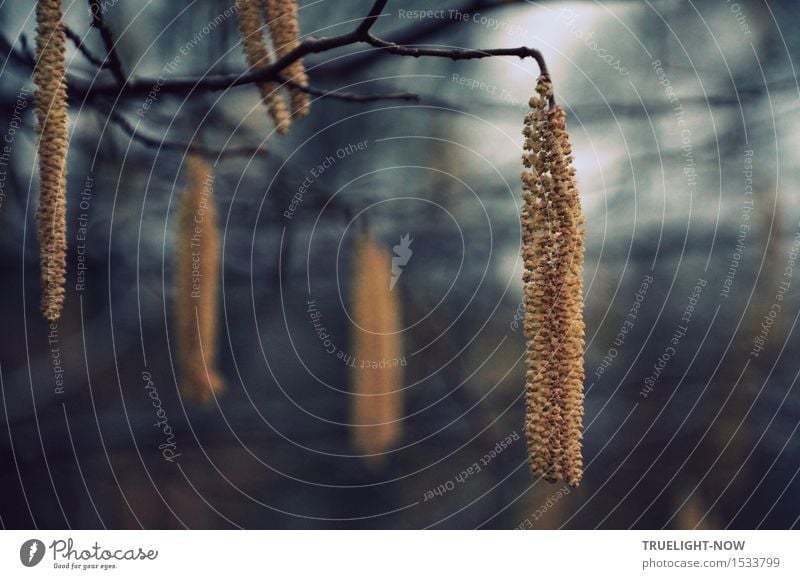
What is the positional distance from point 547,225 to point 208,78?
0.62m

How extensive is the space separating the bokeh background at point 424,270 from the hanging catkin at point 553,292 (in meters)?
0.16

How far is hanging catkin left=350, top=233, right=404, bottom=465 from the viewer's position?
1.43m

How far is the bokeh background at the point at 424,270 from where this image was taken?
1.42 meters

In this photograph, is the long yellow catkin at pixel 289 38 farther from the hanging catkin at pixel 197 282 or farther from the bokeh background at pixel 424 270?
the hanging catkin at pixel 197 282

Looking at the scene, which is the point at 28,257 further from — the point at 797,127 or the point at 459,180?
the point at 797,127

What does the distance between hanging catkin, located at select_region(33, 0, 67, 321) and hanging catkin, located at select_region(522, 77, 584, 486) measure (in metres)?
0.72

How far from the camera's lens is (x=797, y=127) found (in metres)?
1.48

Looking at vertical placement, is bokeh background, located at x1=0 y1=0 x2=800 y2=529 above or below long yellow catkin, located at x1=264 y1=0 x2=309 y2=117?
below

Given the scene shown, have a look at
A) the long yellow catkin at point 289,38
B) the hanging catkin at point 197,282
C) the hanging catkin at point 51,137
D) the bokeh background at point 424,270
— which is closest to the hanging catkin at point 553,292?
the bokeh background at point 424,270

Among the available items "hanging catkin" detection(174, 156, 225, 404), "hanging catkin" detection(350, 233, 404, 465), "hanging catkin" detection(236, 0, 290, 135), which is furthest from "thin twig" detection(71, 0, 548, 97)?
"hanging catkin" detection(350, 233, 404, 465)

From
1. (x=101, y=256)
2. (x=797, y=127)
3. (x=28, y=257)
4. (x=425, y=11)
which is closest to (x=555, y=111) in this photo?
(x=425, y=11)

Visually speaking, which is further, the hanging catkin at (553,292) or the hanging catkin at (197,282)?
the hanging catkin at (197,282)

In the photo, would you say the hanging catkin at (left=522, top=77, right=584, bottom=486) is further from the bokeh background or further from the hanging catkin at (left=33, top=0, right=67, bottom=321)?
the hanging catkin at (left=33, top=0, right=67, bottom=321)

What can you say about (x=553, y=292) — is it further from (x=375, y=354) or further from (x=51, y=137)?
(x=51, y=137)
